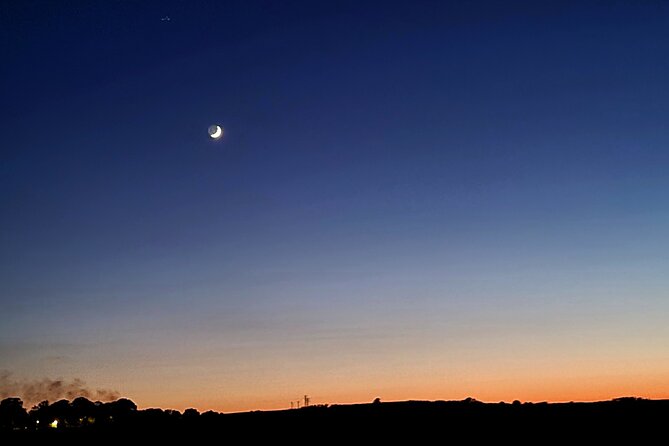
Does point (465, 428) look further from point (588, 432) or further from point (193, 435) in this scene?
point (193, 435)

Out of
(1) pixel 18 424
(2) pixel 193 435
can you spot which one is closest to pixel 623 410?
(2) pixel 193 435

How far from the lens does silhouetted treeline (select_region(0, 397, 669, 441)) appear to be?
21.8m

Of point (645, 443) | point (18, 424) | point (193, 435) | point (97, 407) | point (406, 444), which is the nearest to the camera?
point (645, 443)

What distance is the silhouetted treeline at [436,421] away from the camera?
21.8 metres

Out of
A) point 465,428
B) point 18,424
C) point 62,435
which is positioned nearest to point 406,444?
point 465,428

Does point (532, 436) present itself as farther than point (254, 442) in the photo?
No

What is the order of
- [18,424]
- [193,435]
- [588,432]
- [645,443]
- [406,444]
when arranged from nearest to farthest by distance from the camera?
1. [645,443]
2. [588,432]
3. [406,444]
4. [193,435]
5. [18,424]

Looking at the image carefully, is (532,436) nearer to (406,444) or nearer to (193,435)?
(406,444)

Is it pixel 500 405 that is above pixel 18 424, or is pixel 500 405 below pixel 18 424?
below

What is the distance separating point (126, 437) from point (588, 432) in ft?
58.3

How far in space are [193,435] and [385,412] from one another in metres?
7.50

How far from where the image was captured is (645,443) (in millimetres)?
20016

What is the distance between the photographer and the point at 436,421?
2452 centimetres

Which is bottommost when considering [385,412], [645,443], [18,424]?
[645,443]
